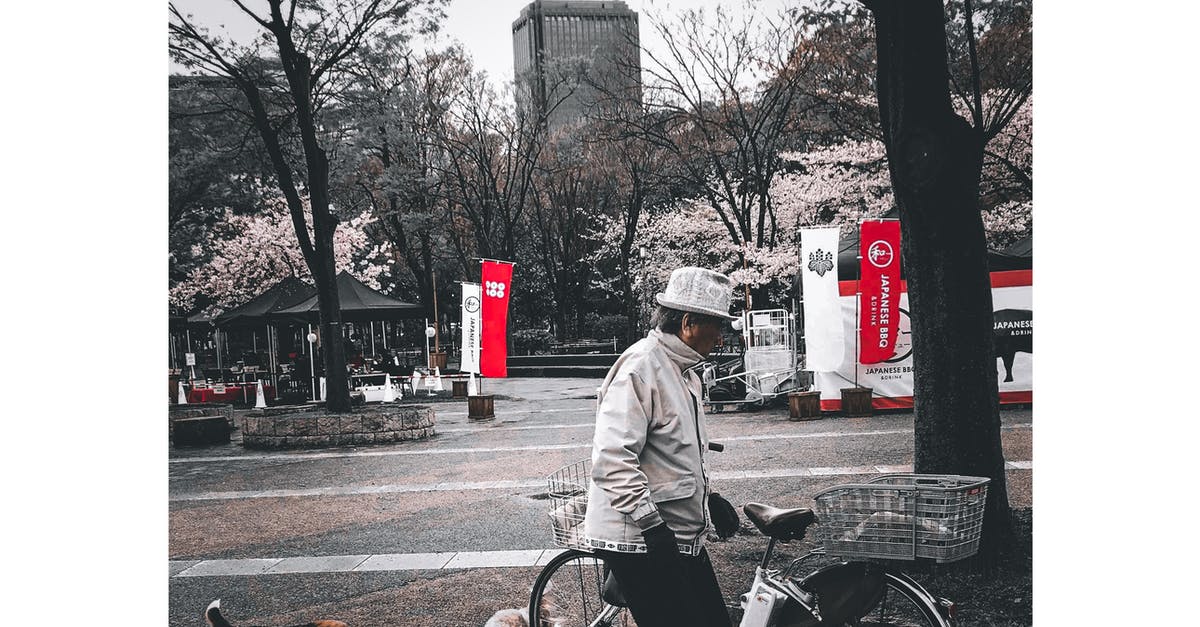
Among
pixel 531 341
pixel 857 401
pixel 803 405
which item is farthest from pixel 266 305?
pixel 857 401

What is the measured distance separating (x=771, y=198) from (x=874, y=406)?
6.33 metres

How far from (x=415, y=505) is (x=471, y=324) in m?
6.06

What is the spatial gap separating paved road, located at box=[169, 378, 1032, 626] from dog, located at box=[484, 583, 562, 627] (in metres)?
0.30

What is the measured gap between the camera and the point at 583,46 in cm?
910

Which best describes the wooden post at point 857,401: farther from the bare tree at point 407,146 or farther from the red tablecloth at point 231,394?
the red tablecloth at point 231,394

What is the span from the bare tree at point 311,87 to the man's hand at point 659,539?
27.1 feet

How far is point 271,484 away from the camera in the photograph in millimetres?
7566

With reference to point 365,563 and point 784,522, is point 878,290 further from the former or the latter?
point 784,522

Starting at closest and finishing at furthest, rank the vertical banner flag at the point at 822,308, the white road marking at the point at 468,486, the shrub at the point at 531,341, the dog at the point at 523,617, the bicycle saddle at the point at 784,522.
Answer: the bicycle saddle at the point at 784,522 < the dog at the point at 523,617 < the white road marking at the point at 468,486 < the vertical banner flag at the point at 822,308 < the shrub at the point at 531,341

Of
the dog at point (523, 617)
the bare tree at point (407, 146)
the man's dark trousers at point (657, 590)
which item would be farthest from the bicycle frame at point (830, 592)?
the bare tree at point (407, 146)

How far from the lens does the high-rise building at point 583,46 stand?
7.25 m

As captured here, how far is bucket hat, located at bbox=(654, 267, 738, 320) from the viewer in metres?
2.43

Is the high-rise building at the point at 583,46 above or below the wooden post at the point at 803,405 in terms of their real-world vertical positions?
above

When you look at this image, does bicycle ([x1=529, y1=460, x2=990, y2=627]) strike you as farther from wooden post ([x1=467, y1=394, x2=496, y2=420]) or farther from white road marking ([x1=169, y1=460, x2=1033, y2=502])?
wooden post ([x1=467, y1=394, x2=496, y2=420])
